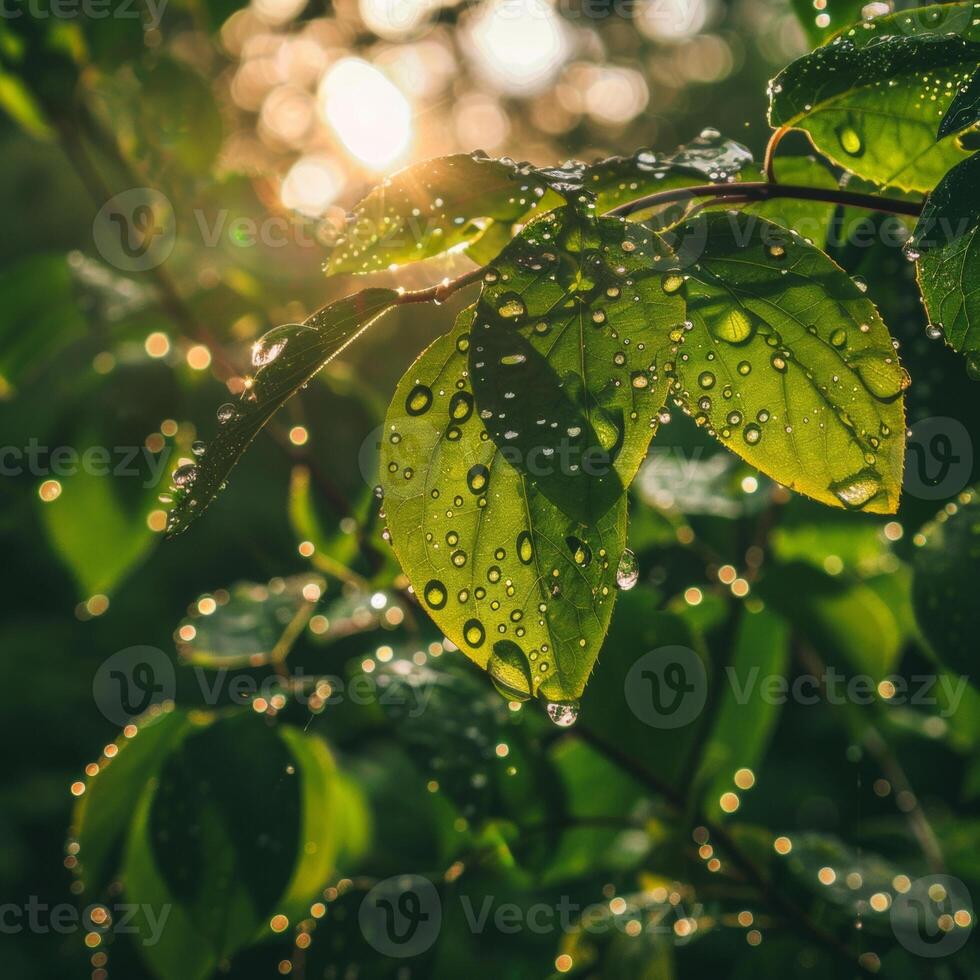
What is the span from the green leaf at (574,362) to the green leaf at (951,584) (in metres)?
0.48

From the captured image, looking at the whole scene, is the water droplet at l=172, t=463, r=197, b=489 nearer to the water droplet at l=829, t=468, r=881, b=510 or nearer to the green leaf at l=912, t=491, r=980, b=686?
the water droplet at l=829, t=468, r=881, b=510

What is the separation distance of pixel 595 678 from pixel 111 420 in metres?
0.79

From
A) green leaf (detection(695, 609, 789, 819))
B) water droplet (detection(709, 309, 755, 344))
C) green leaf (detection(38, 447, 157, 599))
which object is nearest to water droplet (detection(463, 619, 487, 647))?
water droplet (detection(709, 309, 755, 344))

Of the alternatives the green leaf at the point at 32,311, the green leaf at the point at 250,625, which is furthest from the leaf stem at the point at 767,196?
the green leaf at the point at 32,311

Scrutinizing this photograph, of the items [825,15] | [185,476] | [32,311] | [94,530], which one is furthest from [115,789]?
[825,15]

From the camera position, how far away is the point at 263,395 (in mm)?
490

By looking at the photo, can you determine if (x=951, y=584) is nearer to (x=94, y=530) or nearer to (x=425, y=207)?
(x=425, y=207)

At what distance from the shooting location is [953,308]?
516mm

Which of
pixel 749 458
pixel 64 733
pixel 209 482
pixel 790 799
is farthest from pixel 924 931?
pixel 64 733

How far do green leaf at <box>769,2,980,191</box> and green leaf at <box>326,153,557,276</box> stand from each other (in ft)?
0.71

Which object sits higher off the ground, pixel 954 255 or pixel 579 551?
pixel 954 255

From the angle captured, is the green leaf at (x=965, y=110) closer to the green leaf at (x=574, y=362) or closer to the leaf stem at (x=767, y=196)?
the leaf stem at (x=767, y=196)

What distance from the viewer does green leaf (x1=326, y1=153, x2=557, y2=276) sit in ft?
1.84

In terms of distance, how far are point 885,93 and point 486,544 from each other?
0.45 meters
